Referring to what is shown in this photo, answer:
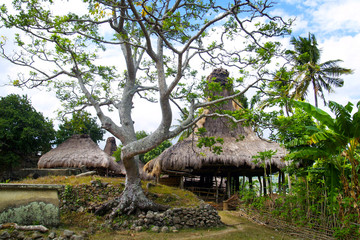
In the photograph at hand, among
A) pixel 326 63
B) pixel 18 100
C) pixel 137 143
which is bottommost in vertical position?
pixel 137 143

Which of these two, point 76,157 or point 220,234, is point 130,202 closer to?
point 220,234

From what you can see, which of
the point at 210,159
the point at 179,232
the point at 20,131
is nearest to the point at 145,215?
the point at 179,232

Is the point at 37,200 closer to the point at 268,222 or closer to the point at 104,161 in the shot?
the point at 268,222

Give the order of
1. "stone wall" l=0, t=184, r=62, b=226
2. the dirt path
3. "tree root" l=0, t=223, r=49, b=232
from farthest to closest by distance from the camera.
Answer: the dirt path
"stone wall" l=0, t=184, r=62, b=226
"tree root" l=0, t=223, r=49, b=232

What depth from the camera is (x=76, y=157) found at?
13.9 meters

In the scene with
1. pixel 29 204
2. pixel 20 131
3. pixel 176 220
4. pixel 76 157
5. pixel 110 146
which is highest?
pixel 20 131

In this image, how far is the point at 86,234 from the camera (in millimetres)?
4973

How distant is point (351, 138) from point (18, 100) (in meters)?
18.5

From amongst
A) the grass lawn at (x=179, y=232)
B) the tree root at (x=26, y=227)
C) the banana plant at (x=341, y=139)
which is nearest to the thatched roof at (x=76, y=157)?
the grass lawn at (x=179, y=232)

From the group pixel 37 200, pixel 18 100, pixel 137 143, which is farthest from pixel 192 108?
pixel 18 100

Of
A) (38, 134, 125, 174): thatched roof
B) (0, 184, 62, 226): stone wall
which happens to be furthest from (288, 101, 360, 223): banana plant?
(38, 134, 125, 174): thatched roof

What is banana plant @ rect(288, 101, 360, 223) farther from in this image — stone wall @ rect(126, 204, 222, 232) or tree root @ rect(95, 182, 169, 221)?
tree root @ rect(95, 182, 169, 221)

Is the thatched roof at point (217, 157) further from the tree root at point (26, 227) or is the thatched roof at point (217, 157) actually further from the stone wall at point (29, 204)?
the tree root at point (26, 227)

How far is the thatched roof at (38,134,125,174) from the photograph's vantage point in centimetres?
1365
